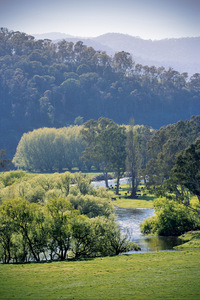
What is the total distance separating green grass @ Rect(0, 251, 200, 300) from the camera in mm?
28391

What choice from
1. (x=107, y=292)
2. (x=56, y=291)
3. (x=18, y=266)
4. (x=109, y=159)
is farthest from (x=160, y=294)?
(x=109, y=159)

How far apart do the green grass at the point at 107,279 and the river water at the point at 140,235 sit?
9.59 metres

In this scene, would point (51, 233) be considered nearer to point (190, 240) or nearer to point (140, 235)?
point (190, 240)

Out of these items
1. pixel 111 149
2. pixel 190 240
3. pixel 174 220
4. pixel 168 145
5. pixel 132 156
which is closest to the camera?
pixel 190 240

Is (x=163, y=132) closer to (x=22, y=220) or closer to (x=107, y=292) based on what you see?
(x=22, y=220)

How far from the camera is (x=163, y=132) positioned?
109m

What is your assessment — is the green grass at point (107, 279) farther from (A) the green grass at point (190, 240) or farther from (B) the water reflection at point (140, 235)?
(B) the water reflection at point (140, 235)

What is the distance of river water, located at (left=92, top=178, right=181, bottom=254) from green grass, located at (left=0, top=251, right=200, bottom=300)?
9.59 m

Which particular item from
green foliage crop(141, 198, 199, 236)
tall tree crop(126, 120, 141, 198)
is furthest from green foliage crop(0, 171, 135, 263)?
tall tree crop(126, 120, 141, 198)

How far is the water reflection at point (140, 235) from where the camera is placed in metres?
55.8

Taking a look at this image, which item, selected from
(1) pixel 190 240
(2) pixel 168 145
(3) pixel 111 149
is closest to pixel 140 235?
(1) pixel 190 240

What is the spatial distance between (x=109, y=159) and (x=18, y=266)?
8625cm

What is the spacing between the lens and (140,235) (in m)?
65.3

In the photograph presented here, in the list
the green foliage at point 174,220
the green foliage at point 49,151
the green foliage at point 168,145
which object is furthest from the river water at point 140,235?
the green foliage at point 49,151
